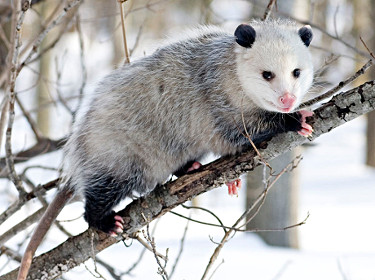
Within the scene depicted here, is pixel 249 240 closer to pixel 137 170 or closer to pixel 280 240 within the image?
pixel 280 240

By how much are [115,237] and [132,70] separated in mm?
680

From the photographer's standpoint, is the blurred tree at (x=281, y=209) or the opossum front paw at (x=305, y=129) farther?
the blurred tree at (x=281, y=209)

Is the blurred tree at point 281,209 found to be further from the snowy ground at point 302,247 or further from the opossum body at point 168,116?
the opossum body at point 168,116

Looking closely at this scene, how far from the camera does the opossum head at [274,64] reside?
1.89 metres

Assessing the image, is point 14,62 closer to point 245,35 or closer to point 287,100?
point 245,35

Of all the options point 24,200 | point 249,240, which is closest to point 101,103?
point 24,200

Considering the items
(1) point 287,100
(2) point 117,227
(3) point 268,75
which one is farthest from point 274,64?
(2) point 117,227

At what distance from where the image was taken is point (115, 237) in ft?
7.04

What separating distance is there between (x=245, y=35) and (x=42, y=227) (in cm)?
107

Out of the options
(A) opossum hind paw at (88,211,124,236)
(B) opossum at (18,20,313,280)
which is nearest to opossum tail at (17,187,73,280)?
(B) opossum at (18,20,313,280)

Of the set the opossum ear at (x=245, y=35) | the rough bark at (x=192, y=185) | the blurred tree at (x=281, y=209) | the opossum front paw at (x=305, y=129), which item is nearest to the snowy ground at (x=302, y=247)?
the blurred tree at (x=281, y=209)

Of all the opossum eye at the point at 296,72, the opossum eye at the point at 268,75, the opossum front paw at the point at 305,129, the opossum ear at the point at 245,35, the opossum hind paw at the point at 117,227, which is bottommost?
the opossum hind paw at the point at 117,227

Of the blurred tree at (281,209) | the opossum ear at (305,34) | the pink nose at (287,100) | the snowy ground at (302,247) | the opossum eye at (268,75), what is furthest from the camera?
the blurred tree at (281,209)

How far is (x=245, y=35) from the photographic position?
2.04 m
